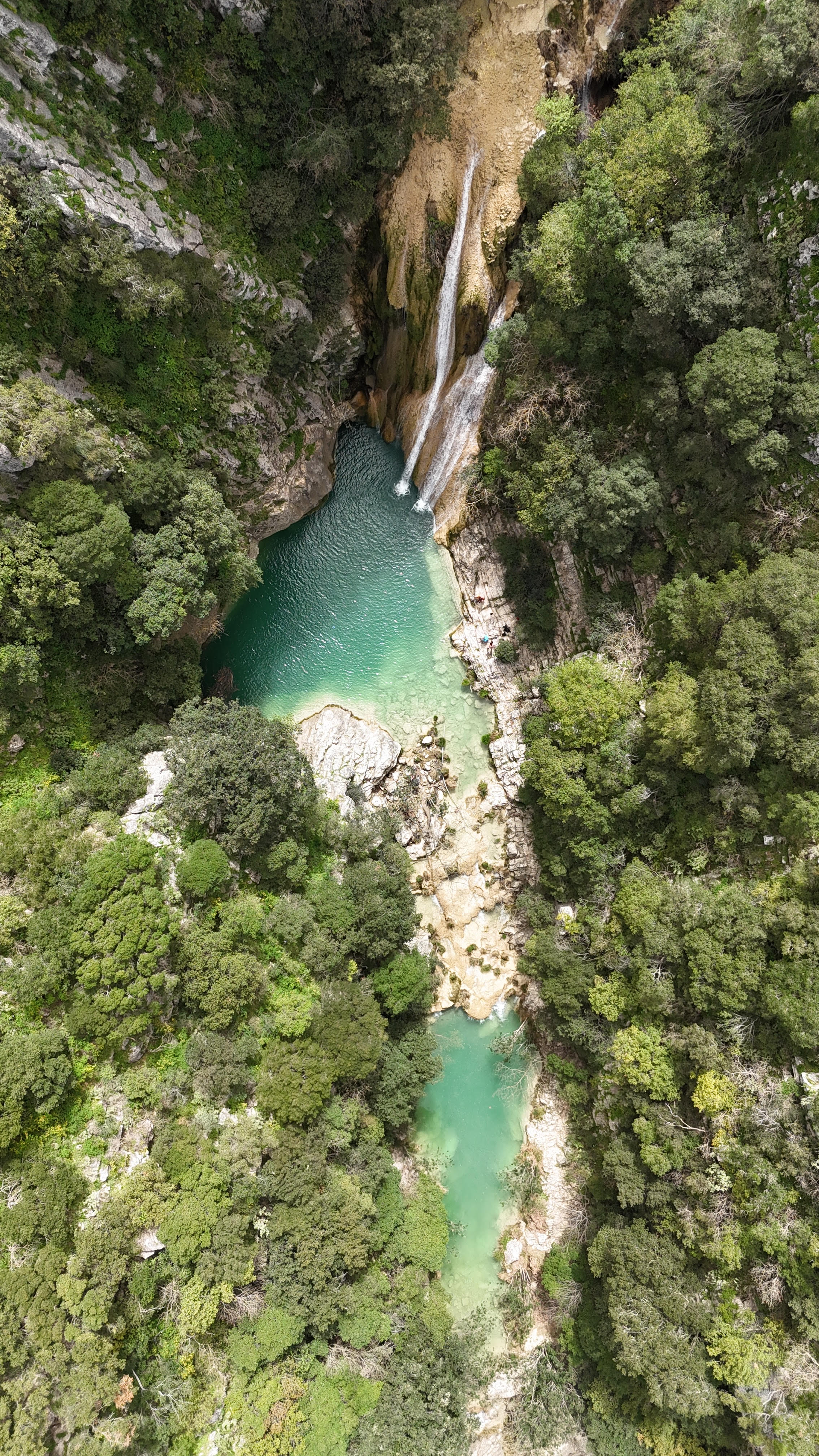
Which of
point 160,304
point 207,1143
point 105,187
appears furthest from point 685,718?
point 105,187

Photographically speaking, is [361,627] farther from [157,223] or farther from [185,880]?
[157,223]

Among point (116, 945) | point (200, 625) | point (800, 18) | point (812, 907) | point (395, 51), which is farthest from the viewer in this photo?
point (200, 625)

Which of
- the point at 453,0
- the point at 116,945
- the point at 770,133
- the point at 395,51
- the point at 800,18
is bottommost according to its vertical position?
the point at 116,945

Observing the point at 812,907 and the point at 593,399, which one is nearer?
the point at 812,907

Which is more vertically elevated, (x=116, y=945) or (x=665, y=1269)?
(x=116, y=945)

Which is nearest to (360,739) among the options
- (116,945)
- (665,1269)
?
(116,945)

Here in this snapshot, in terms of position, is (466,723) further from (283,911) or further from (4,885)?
(4,885)

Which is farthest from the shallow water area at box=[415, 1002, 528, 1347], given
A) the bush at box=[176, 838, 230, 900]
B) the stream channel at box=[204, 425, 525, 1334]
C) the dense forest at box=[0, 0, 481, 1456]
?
the bush at box=[176, 838, 230, 900]
